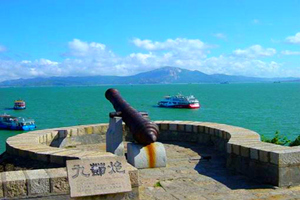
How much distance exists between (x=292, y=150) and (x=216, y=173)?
1381 millimetres

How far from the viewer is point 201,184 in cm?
600

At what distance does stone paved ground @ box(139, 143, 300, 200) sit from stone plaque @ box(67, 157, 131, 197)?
99 cm

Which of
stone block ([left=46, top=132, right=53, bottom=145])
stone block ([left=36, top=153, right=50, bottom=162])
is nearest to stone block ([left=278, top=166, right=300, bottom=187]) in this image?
stone block ([left=36, top=153, right=50, bottom=162])

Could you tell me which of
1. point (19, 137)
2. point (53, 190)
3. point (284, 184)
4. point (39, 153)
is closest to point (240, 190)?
point (284, 184)

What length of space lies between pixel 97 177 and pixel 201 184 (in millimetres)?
2107

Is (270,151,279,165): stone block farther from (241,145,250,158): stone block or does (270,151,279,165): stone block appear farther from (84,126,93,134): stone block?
(84,126,93,134): stone block

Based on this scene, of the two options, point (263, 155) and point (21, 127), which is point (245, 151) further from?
point (21, 127)

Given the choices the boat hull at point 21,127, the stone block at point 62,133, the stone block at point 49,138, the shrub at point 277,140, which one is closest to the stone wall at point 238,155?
the stone block at point 49,138

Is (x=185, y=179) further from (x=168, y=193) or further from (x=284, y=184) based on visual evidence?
(x=284, y=184)

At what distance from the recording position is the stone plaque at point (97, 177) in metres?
4.34

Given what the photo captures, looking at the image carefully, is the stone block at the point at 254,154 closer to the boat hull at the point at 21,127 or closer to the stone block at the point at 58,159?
the stone block at the point at 58,159

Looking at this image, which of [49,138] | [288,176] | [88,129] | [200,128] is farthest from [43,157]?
[200,128]

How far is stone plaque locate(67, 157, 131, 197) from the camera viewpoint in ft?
14.3

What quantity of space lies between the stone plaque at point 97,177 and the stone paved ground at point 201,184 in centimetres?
99
